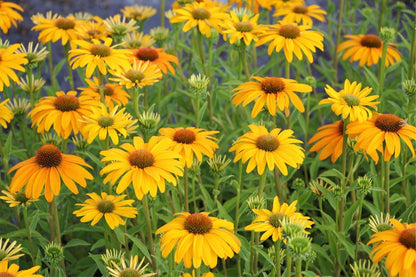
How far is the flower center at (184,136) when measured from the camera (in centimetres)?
183

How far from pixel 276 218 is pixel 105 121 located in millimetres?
644

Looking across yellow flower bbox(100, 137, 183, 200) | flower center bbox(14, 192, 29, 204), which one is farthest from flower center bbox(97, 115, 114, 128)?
flower center bbox(14, 192, 29, 204)

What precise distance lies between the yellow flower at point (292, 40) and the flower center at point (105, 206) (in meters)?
0.87

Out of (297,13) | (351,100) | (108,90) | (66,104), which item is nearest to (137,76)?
(66,104)

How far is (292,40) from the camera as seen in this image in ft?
7.09

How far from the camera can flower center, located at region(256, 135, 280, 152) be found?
1679mm

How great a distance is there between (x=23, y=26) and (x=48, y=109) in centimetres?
318

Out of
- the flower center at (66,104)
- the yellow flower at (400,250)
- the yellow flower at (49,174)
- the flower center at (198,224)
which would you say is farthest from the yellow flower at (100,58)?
the yellow flower at (400,250)

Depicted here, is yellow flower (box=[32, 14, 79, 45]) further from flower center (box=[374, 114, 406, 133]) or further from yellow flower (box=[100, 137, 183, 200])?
flower center (box=[374, 114, 406, 133])

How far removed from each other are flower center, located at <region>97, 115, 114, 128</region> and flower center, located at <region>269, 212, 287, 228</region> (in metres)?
0.61

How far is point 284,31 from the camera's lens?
2.18 metres

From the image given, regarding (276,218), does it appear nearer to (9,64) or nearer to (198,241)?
(198,241)

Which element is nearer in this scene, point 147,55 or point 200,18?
point 147,55

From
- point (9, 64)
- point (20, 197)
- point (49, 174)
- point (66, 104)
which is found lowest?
point (20, 197)
